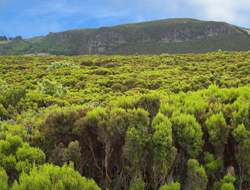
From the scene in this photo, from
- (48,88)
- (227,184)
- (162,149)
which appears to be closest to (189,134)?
(162,149)

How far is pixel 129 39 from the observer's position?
14325cm

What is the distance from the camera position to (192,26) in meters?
135

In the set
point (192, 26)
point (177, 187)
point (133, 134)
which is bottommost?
point (177, 187)

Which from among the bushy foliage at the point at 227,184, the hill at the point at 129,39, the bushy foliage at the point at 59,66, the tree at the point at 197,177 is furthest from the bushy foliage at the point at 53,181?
the hill at the point at 129,39

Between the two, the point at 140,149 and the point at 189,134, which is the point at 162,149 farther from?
the point at 189,134

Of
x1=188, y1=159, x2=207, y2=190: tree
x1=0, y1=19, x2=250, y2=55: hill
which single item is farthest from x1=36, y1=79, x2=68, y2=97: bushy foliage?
x1=0, y1=19, x2=250, y2=55: hill

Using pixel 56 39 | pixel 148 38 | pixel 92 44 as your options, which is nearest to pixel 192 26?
pixel 148 38

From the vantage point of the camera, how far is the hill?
12145 cm

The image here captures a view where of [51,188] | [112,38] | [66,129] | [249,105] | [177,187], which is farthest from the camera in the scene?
[112,38]

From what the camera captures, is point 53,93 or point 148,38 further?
point 148,38

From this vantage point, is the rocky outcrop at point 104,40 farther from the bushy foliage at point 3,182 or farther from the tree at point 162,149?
the bushy foliage at point 3,182

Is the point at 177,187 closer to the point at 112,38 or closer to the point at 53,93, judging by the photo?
the point at 53,93

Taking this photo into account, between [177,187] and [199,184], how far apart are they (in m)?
0.47

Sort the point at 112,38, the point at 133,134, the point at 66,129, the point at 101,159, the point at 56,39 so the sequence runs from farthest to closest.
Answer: the point at 56,39, the point at 112,38, the point at 101,159, the point at 66,129, the point at 133,134
